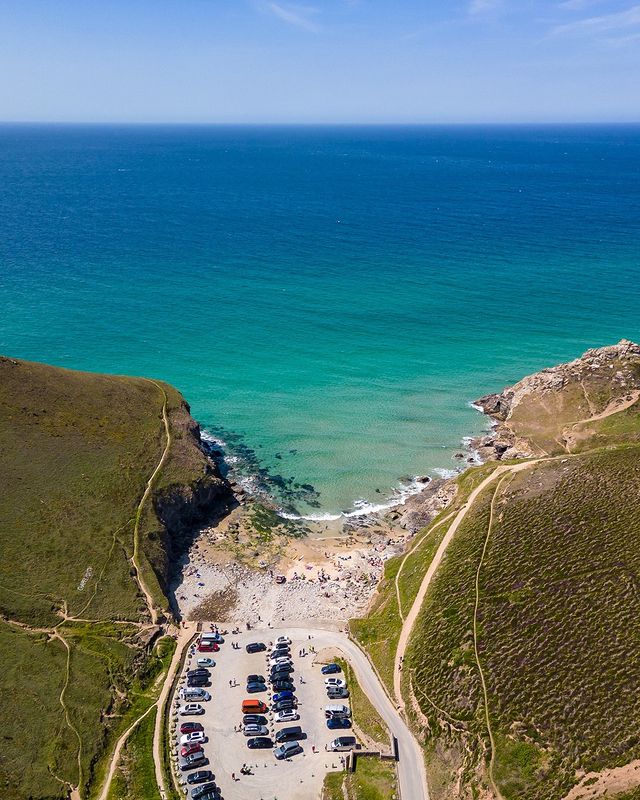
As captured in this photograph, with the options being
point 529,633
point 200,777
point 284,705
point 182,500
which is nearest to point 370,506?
point 182,500

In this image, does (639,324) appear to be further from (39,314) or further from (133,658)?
(39,314)

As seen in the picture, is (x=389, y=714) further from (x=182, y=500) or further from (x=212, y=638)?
(x=182, y=500)

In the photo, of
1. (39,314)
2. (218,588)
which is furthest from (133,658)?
(39,314)

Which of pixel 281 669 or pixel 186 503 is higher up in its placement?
pixel 186 503

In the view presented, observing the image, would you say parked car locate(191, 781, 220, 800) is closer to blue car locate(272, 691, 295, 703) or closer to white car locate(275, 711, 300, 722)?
white car locate(275, 711, 300, 722)


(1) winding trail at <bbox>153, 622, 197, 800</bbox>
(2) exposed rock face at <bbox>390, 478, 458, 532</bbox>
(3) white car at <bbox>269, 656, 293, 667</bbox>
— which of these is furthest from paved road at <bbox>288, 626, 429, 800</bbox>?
(2) exposed rock face at <bbox>390, 478, 458, 532</bbox>

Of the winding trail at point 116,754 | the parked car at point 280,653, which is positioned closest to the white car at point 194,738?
the winding trail at point 116,754
